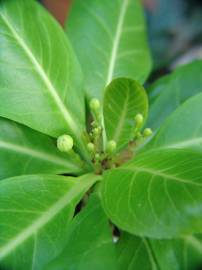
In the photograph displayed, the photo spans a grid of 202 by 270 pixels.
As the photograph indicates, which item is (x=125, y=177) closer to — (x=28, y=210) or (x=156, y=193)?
(x=156, y=193)

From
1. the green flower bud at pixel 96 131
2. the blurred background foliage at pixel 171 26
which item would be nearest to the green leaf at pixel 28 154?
the green flower bud at pixel 96 131

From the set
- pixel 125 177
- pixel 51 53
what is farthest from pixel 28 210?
pixel 51 53

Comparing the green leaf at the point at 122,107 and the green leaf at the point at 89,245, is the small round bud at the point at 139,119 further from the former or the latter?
the green leaf at the point at 89,245

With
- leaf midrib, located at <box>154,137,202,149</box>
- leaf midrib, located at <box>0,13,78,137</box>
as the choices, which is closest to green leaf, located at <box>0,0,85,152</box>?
leaf midrib, located at <box>0,13,78,137</box>

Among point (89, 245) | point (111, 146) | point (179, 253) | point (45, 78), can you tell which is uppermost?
point (45, 78)

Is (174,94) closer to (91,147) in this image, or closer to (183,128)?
(183,128)

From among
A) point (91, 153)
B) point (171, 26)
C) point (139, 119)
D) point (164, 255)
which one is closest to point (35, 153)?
point (91, 153)
